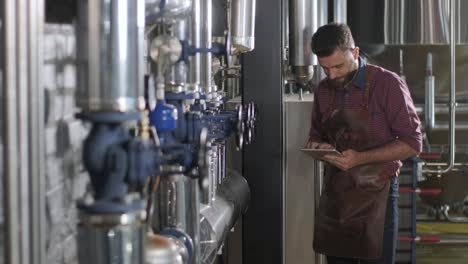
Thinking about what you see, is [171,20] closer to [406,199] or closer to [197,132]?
[197,132]

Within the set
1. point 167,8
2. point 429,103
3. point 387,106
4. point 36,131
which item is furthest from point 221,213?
point 429,103

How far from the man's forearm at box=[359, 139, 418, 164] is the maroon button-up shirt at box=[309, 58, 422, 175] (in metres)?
0.02

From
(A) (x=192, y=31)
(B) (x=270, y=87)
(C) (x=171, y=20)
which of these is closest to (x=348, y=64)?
(B) (x=270, y=87)

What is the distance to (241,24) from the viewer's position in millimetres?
2658

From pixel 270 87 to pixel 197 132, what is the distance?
160cm

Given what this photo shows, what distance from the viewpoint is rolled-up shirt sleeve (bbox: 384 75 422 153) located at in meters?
2.65

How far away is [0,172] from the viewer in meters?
1.18

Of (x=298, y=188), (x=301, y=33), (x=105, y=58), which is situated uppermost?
(x=301, y=33)

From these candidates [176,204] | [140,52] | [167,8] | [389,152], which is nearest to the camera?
[140,52]

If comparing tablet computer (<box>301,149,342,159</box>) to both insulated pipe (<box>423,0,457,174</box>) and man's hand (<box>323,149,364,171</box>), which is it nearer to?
man's hand (<box>323,149,364,171</box>)

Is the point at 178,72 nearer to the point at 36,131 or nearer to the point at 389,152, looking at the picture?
the point at 36,131

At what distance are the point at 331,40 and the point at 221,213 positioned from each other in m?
0.77

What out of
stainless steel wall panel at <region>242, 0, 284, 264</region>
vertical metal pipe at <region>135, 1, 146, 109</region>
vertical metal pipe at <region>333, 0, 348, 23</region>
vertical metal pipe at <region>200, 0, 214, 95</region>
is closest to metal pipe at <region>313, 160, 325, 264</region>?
stainless steel wall panel at <region>242, 0, 284, 264</region>

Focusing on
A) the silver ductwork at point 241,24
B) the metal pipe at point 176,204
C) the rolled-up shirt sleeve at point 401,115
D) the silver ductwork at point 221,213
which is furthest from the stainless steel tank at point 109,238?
the rolled-up shirt sleeve at point 401,115
